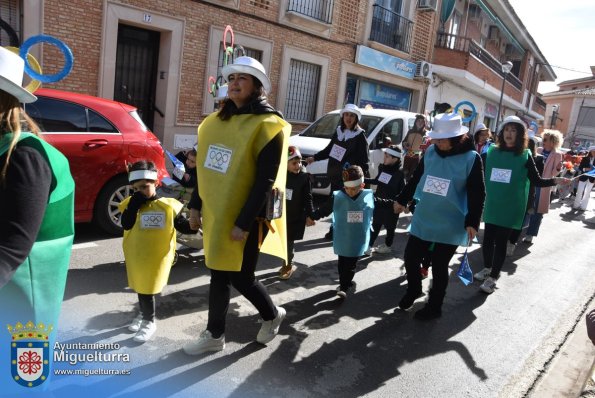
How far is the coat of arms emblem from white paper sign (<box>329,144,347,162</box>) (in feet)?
15.4

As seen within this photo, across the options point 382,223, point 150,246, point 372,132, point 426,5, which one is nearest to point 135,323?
point 150,246

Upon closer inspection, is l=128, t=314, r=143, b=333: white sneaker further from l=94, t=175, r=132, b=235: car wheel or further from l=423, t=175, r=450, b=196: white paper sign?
l=423, t=175, r=450, b=196: white paper sign

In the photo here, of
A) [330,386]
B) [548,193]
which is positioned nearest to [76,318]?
[330,386]

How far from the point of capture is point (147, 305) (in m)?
3.58

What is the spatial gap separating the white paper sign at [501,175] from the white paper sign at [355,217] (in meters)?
1.82

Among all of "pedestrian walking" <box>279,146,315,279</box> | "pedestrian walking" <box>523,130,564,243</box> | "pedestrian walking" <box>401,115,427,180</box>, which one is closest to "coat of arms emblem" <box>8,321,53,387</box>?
"pedestrian walking" <box>279,146,315,279</box>

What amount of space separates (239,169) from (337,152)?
3.33 m

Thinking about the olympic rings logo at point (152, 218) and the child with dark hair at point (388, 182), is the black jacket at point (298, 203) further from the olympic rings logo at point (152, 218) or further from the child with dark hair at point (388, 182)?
the olympic rings logo at point (152, 218)

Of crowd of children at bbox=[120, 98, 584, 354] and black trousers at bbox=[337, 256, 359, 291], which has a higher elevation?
crowd of children at bbox=[120, 98, 584, 354]

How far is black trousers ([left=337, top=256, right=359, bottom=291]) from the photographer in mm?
4648

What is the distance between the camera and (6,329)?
5.64 ft

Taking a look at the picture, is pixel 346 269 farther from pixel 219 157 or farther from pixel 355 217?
pixel 219 157

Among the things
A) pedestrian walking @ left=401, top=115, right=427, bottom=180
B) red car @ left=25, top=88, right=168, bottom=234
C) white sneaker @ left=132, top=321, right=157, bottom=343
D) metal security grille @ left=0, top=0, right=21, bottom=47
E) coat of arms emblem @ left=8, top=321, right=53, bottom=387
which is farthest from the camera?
metal security grille @ left=0, top=0, right=21, bottom=47

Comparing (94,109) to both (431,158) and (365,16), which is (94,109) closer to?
(431,158)
